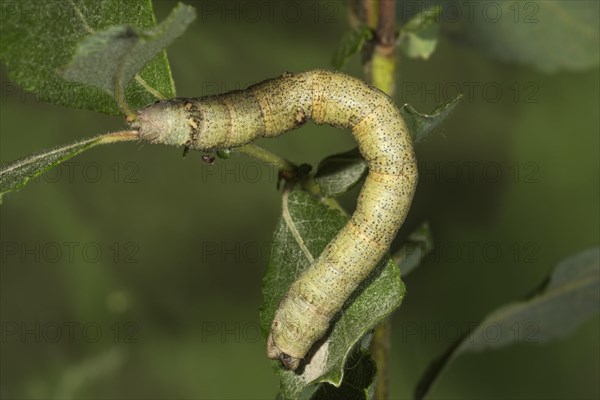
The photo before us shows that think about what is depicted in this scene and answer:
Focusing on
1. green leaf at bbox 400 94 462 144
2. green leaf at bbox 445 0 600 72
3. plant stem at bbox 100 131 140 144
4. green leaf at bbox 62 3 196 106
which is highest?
→ green leaf at bbox 445 0 600 72

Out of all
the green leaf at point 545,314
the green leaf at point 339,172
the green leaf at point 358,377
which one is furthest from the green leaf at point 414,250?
the green leaf at point 358,377

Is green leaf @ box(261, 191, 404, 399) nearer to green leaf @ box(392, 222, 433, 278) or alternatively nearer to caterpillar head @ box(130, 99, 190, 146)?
caterpillar head @ box(130, 99, 190, 146)

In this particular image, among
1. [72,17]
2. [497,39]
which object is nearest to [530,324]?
[497,39]

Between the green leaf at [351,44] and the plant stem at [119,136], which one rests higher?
the green leaf at [351,44]

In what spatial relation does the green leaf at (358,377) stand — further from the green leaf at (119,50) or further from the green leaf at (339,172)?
the green leaf at (119,50)

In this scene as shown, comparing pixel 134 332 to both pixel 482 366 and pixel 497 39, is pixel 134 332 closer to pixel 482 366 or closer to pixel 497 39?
pixel 482 366

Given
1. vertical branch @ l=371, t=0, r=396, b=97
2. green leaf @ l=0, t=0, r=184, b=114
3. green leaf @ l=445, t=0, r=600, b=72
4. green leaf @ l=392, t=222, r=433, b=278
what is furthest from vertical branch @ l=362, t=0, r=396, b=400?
green leaf @ l=0, t=0, r=184, b=114
